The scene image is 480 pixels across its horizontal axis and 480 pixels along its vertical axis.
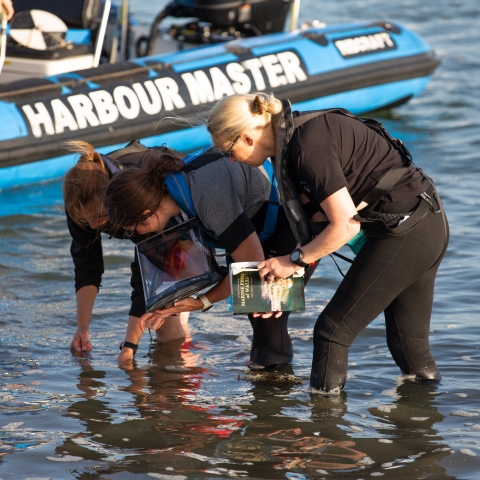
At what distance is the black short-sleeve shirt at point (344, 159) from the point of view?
9.32ft

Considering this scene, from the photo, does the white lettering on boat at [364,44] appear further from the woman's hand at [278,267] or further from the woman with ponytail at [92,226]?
the woman's hand at [278,267]

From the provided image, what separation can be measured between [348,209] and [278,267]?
391mm

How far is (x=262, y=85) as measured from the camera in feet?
25.3

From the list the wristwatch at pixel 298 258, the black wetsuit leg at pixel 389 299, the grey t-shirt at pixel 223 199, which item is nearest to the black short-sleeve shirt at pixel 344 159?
the black wetsuit leg at pixel 389 299

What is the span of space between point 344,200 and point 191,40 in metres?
6.31

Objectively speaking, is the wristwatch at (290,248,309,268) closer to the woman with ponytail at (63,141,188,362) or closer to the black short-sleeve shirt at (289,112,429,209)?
the black short-sleeve shirt at (289,112,429,209)

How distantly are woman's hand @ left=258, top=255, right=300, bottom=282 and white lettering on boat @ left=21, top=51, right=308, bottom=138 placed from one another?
4.08 metres

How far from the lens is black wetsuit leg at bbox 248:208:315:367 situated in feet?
11.9

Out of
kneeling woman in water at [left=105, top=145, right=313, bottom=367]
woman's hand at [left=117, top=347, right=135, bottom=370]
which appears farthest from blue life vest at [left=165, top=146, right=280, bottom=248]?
woman's hand at [left=117, top=347, right=135, bottom=370]

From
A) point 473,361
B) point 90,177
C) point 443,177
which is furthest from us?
point 443,177

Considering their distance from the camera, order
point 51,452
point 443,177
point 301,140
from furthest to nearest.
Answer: point 443,177
point 51,452
point 301,140

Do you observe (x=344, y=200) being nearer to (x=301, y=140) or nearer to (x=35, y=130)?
(x=301, y=140)

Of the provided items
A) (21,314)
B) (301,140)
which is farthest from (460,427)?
(21,314)

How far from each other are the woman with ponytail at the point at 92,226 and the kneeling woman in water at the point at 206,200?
0.13 m
